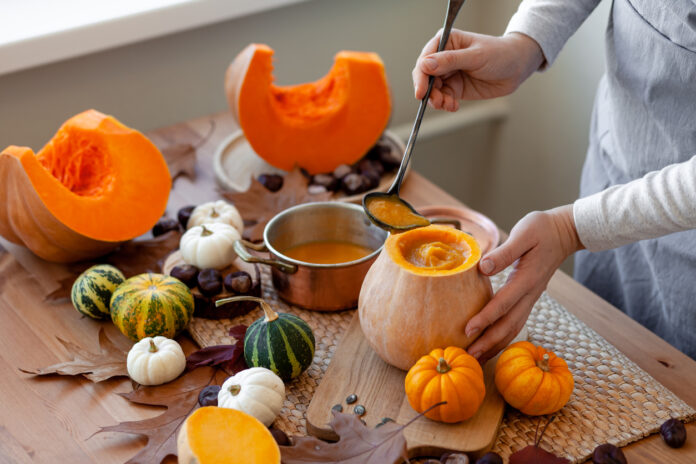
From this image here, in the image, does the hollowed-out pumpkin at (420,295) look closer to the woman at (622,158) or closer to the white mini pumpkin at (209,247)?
the woman at (622,158)

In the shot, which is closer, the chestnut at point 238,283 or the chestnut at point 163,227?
the chestnut at point 238,283

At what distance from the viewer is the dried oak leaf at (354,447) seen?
859 mm

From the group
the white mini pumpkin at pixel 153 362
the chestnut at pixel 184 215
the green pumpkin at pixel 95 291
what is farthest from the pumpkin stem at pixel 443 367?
the chestnut at pixel 184 215

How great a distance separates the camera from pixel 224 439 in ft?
2.71

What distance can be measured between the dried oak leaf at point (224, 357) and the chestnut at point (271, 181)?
0.48m

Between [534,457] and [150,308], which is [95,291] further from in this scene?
[534,457]

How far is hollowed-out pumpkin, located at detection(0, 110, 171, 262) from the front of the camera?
1188 mm

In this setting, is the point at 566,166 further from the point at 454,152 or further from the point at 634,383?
the point at 634,383

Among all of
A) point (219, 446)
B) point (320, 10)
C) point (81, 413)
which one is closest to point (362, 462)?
point (219, 446)

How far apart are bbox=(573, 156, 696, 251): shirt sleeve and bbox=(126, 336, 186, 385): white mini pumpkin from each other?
60 cm

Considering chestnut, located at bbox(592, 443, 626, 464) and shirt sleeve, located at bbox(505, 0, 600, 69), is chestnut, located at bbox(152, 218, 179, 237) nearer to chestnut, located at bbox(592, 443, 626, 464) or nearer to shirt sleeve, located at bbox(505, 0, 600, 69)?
shirt sleeve, located at bbox(505, 0, 600, 69)

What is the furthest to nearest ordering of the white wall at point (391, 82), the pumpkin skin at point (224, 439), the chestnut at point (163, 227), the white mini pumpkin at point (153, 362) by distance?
the white wall at point (391, 82)
the chestnut at point (163, 227)
the white mini pumpkin at point (153, 362)
the pumpkin skin at point (224, 439)

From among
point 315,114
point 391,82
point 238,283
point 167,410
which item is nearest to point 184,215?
point 238,283

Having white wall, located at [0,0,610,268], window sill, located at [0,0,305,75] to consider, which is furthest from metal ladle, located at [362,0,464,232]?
white wall, located at [0,0,610,268]
